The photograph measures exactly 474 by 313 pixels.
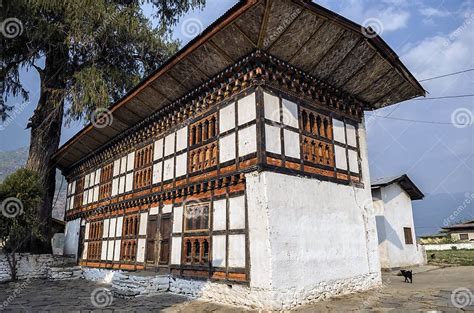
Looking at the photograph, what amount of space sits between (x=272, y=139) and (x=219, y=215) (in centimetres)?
277

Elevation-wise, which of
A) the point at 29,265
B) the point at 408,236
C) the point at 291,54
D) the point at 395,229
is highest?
the point at 291,54

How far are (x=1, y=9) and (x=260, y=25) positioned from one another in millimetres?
13377

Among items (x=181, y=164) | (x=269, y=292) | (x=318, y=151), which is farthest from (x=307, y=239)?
(x=181, y=164)

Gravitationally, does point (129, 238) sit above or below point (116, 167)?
below

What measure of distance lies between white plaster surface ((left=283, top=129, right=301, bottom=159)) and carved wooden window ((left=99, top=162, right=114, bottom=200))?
10.5 meters

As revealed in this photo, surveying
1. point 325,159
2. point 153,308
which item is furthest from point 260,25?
point 153,308

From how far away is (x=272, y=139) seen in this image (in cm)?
942

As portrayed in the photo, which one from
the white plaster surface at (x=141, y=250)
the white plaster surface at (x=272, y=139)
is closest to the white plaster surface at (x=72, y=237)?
the white plaster surface at (x=141, y=250)

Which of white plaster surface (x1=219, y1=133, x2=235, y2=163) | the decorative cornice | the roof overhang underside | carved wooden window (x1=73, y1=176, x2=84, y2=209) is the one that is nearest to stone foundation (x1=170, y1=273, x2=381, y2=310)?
white plaster surface (x1=219, y1=133, x2=235, y2=163)

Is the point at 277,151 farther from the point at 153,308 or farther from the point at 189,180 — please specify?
the point at 153,308

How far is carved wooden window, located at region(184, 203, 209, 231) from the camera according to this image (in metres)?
10.5

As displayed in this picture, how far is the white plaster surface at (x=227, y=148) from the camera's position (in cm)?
1002

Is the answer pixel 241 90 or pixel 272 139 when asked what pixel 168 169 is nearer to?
pixel 241 90

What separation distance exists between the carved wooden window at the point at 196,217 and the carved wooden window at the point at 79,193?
11.7 m
